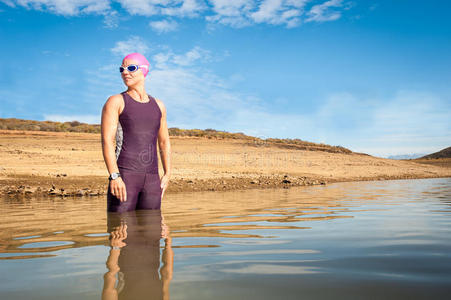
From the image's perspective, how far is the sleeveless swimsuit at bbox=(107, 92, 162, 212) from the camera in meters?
3.81

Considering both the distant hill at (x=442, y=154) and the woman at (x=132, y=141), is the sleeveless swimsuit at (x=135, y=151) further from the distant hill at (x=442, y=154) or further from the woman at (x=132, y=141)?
the distant hill at (x=442, y=154)

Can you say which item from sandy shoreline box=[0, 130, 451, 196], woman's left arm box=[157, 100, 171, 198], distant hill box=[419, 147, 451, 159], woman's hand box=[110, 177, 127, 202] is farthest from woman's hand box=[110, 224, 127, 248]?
distant hill box=[419, 147, 451, 159]

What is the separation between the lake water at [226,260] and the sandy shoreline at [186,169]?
20.5 feet

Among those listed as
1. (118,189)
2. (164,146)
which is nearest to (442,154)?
(164,146)

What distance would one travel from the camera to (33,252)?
97.6 inches

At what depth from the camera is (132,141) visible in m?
3.84

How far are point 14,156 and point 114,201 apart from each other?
14.6 metres

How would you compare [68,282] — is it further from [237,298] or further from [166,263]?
[237,298]

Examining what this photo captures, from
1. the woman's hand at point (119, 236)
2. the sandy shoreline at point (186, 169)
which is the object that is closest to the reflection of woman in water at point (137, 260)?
the woman's hand at point (119, 236)

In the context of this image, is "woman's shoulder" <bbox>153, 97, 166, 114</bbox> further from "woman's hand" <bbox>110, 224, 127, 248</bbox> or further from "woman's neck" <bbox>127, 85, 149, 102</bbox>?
"woman's hand" <bbox>110, 224, 127, 248</bbox>

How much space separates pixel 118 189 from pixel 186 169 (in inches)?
448

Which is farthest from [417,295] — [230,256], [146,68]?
[146,68]

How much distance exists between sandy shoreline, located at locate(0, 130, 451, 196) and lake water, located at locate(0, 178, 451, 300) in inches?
246

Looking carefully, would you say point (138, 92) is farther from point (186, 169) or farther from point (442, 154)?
point (442, 154)
